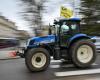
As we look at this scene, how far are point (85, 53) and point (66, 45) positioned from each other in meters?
0.94

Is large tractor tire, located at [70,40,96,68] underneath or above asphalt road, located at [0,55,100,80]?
above

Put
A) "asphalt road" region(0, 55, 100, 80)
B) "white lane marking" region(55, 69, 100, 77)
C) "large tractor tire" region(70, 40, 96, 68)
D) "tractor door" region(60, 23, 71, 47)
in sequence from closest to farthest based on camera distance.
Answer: "asphalt road" region(0, 55, 100, 80)
"white lane marking" region(55, 69, 100, 77)
"large tractor tire" region(70, 40, 96, 68)
"tractor door" region(60, 23, 71, 47)

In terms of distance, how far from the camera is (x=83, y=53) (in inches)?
517

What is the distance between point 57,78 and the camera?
35.4 feet

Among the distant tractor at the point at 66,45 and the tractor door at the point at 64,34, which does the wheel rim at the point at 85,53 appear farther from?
the tractor door at the point at 64,34

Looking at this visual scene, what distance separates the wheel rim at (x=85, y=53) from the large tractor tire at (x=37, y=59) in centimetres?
153

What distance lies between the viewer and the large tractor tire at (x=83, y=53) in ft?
41.7

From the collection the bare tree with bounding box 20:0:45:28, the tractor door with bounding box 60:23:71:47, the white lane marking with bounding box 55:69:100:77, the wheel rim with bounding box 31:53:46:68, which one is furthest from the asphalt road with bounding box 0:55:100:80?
the bare tree with bounding box 20:0:45:28

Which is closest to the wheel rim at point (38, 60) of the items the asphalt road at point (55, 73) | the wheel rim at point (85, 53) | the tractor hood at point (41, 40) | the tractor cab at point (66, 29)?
the asphalt road at point (55, 73)

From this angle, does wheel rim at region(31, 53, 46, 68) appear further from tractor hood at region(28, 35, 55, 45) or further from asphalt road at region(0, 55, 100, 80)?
tractor hood at region(28, 35, 55, 45)

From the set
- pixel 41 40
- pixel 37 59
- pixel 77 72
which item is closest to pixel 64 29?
pixel 41 40

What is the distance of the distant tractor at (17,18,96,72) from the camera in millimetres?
12703

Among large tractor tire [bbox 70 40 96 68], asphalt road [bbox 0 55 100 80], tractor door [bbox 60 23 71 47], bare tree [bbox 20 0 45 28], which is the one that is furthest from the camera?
bare tree [bbox 20 0 45 28]

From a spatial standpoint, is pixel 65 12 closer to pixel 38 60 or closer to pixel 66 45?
pixel 66 45
